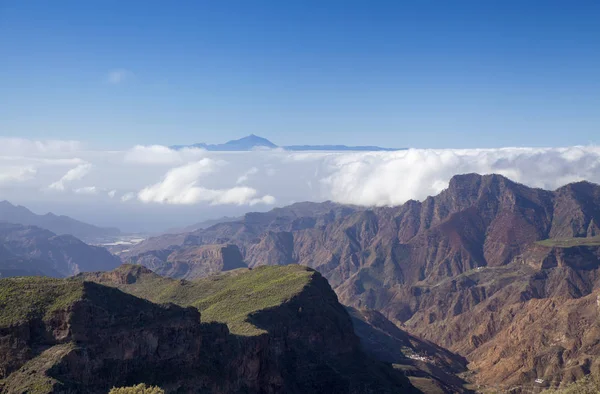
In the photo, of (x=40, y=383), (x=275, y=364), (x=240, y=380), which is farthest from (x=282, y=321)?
(x=40, y=383)

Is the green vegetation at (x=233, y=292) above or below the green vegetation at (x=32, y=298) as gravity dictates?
below

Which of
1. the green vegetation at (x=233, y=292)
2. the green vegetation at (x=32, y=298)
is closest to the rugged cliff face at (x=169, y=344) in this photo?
the green vegetation at (x=32, y=298)

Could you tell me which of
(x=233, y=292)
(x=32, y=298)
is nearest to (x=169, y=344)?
(x=32, y=298)

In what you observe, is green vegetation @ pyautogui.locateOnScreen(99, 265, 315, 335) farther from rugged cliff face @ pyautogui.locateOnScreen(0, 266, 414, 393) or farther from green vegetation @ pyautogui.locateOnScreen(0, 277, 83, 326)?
green vegetation @ pyautogui.locateOnScreen(0, 277, 83, 326)

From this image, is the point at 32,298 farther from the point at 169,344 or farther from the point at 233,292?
the point at 233,292

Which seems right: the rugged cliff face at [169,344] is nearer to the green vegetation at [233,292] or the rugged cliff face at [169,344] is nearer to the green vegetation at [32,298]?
the green vegetation at [32,298]

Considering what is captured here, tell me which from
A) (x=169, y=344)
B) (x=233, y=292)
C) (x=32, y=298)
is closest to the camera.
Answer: (x=32, y=298)
